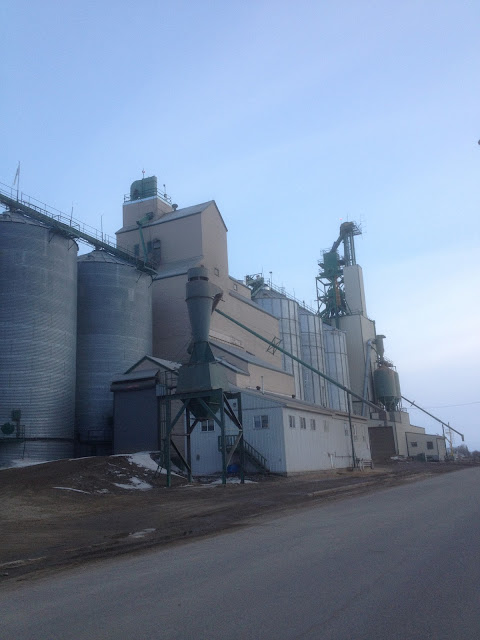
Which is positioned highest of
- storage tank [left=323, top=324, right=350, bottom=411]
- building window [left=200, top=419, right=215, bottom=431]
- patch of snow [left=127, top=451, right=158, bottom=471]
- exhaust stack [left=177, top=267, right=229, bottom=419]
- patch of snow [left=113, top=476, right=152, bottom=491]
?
storage tank [left=323, top=324, right=350, bottom=411]

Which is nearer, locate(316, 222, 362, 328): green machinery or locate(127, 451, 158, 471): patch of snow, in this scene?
locate(127, 451, 158, 471): patch of snow

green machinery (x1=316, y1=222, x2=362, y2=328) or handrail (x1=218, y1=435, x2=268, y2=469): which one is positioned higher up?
green machinery (x1=316, y1=222, x2=362, y2=328)

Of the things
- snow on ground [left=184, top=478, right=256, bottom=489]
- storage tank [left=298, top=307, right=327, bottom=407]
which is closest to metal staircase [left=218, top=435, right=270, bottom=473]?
snow on ground [left=184, top=478, right=256, bottom=489]

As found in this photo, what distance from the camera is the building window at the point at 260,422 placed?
34.0 meters

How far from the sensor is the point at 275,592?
682cm

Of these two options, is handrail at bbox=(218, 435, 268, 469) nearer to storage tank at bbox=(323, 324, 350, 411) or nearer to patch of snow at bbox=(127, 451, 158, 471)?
patch of snow at bbox=(127, 451, 158, 471)

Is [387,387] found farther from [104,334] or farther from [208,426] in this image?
[208,426]

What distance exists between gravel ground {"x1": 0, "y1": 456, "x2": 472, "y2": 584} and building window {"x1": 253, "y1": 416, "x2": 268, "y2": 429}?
2965mm

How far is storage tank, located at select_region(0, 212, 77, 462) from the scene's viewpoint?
111 feet

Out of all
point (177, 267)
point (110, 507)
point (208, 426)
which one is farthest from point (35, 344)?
point (177, 267)

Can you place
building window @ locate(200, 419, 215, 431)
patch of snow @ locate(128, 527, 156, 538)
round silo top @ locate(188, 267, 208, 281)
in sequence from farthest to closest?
building window @ locate(200, 419, 215, 431) < round silo top @ locate(188, 267, 208, 281) < patch of snow @ locate(128, 527, 156, 538)

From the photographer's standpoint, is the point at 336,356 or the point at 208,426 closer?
the point at 208,426

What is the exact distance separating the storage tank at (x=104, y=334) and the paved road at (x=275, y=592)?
96.6ft

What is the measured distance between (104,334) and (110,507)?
23751 millimetres
